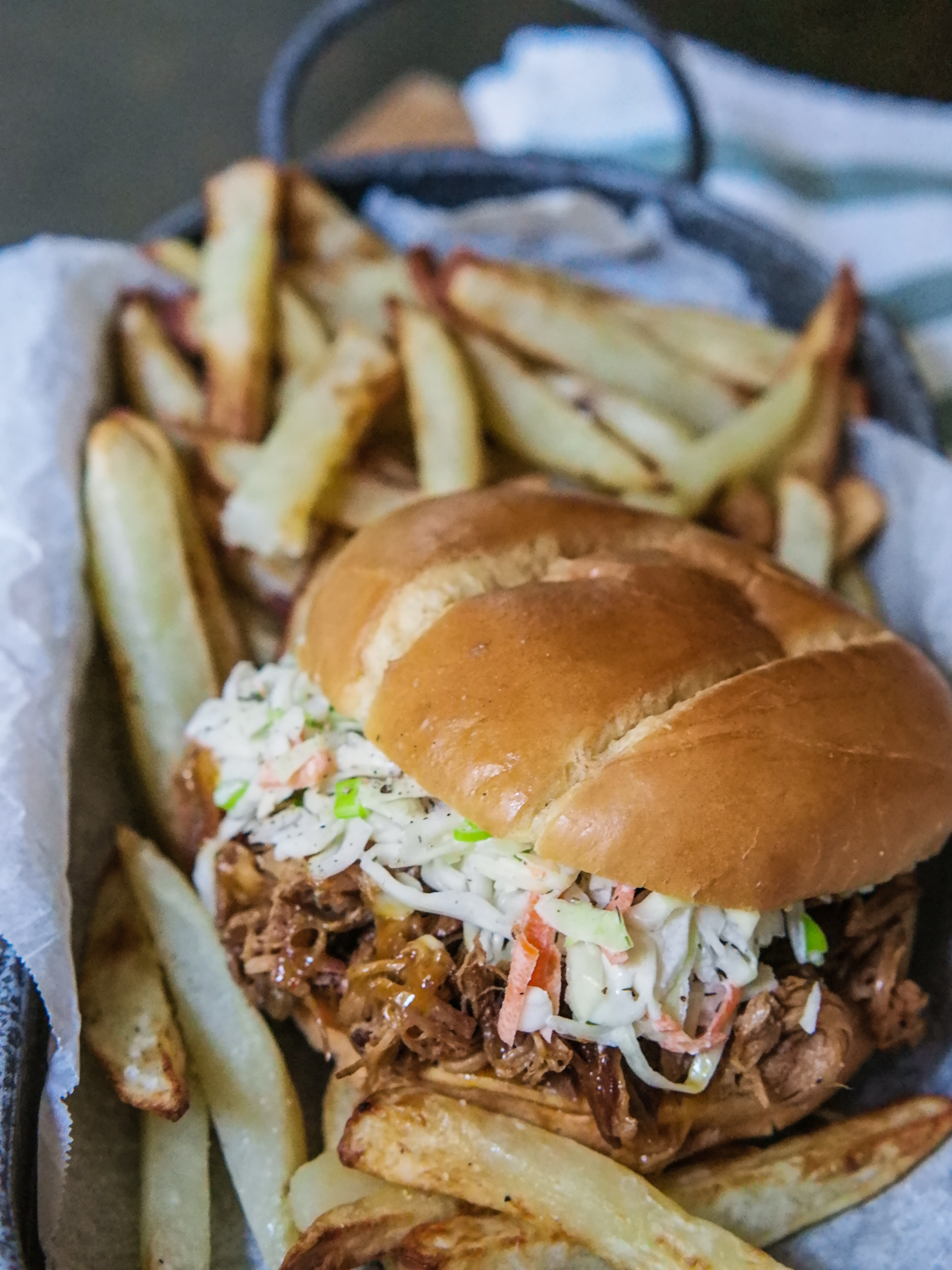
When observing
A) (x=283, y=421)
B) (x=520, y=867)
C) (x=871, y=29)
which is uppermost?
(x=871, y=29)

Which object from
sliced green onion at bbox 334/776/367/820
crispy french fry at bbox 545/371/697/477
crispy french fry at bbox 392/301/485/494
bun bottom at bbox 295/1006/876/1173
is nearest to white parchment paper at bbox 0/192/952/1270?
bun bottom at bbox 295/1006/876/1173

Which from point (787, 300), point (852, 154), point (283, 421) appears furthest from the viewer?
point (852, 154)

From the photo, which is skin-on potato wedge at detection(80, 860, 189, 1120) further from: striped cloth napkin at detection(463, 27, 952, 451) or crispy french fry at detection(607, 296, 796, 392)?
striped cloth napkin at detection(463, 27, 952, 451)

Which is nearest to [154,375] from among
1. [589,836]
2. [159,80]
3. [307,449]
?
[307,449]

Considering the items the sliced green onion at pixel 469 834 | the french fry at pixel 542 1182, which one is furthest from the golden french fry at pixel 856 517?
the french fry at pixel 542 1182

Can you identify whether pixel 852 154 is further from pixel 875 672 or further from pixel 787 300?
pixel 875 672

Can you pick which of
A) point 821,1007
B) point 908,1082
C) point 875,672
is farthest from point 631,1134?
point 875,672

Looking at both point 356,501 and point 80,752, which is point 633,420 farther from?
point 80,752
